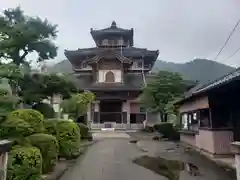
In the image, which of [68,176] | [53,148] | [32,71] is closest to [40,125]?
[53,148]

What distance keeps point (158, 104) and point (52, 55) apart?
40.3ft

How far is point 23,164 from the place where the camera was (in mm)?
5539

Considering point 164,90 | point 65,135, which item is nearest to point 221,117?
point 65,135

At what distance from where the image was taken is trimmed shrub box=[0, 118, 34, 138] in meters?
5.86

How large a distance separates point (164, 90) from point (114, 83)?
11.2m

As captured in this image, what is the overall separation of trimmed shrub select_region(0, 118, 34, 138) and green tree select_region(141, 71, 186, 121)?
56.4 feet

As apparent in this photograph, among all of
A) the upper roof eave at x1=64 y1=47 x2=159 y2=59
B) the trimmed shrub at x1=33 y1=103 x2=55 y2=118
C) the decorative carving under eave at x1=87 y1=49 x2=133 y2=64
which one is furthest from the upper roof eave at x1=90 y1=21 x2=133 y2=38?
the trimmed shrub at x1=33 y1=103 x2=55 y2=118

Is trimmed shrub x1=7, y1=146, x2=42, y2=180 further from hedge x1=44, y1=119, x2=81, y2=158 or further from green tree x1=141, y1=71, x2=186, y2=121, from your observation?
green tree x1=141, y1=71, x2=186, y2=121

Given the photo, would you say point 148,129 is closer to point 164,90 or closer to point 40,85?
point 164,90

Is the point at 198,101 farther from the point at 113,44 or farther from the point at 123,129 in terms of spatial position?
the point at 113,44

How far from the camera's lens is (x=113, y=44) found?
3900 cm

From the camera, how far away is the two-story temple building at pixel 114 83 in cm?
3197

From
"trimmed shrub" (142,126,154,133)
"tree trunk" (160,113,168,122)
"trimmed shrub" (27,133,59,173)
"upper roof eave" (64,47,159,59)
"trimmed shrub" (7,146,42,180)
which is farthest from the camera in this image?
"upper roof eave" (64,47,159,59)

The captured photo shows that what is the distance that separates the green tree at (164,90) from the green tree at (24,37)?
1140cm
